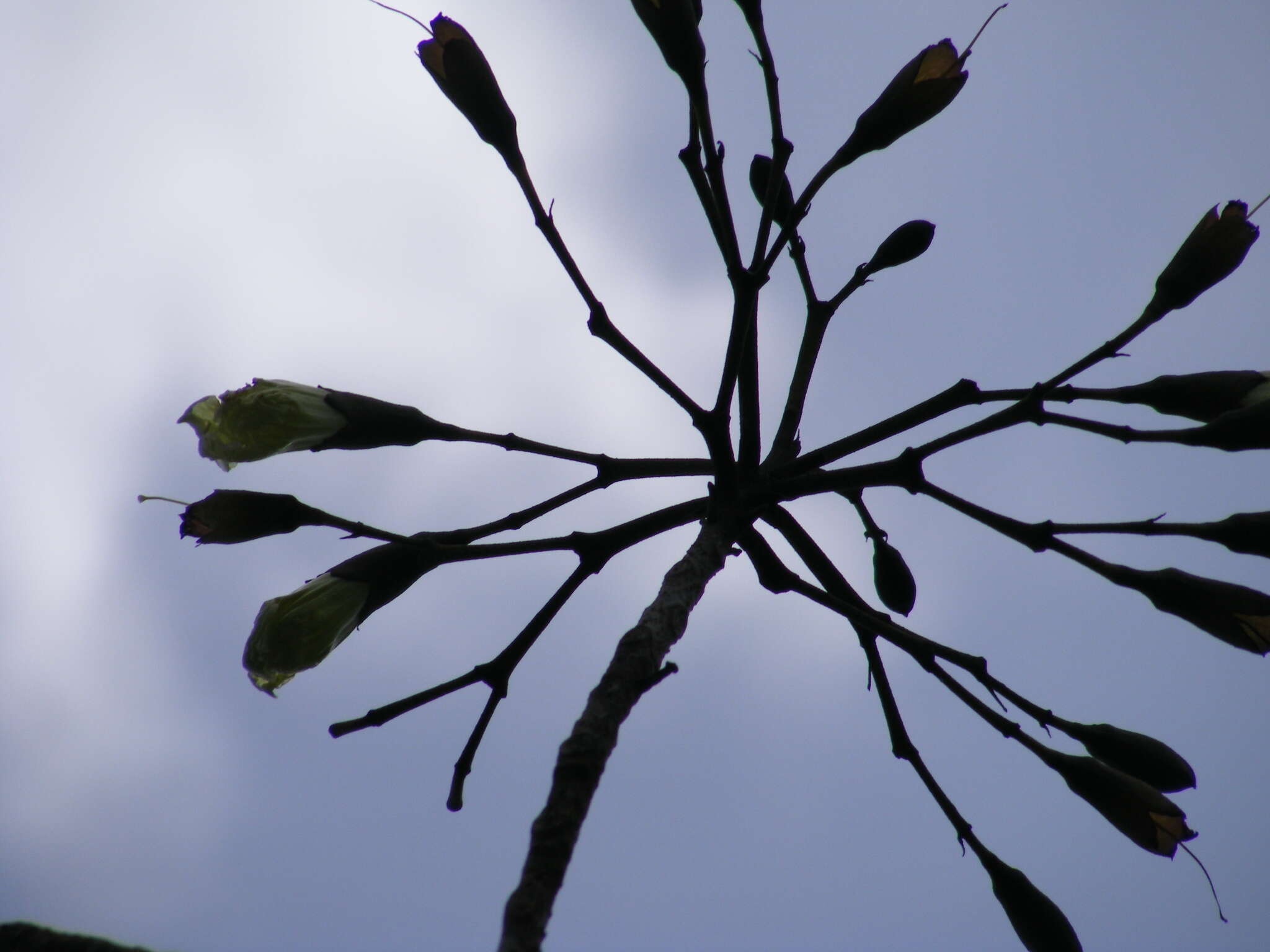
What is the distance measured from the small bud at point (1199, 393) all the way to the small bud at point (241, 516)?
7.49 ft

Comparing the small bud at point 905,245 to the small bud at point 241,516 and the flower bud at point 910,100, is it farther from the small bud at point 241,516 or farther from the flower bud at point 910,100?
the small bud at point 241,516

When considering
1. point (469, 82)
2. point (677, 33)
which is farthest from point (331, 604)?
point (677, 33)

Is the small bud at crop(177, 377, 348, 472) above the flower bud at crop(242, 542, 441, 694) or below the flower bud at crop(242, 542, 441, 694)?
above

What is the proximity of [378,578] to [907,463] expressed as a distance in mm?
1465

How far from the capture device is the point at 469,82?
2.48m

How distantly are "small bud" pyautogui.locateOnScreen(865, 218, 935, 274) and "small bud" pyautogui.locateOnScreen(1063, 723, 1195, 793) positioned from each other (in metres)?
1.60

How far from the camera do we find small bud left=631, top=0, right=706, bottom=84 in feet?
7.86

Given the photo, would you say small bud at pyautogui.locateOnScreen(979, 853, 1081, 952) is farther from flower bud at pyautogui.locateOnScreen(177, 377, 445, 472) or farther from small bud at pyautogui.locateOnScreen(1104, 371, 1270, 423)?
flower bud at pyautogui.locateOnScreen(177, 377, 445, 472)

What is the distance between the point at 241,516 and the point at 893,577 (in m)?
2.05

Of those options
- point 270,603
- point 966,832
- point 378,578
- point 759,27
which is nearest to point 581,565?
point 378,578

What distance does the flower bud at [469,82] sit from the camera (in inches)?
95.7

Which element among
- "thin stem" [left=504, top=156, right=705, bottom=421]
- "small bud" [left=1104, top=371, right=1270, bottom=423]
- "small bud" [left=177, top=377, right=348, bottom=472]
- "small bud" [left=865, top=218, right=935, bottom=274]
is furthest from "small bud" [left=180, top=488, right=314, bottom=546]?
"small bud" [left=1104, top=371, right=1270, bottom=423]

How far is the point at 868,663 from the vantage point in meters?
2.65

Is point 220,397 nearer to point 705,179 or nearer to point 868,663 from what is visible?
point 705,179
